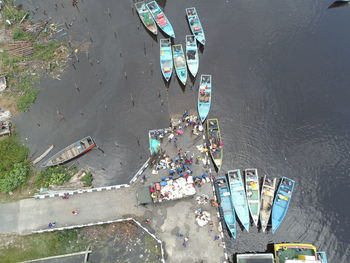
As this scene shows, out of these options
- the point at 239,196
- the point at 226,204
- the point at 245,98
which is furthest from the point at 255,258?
the point at 245,98

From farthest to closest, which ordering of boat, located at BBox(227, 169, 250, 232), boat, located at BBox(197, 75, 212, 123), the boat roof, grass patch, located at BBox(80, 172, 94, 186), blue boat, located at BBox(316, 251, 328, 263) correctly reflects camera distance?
1. boat, located at BBox(197, 75, 212, 123)
2. grass patch, located at BBox(80, 172, 94, 186)
3. boat, located at BBox(227, 169, 250, 232)
4. blue boat, located at BBox(316, 251, 328, 263)
5. the boat roof

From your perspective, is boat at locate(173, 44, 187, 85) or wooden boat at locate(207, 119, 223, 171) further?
boat at locate(173, 44, 187, 85)

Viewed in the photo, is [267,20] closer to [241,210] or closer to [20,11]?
[241,210]

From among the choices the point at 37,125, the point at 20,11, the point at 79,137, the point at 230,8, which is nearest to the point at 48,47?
the point at 20,11

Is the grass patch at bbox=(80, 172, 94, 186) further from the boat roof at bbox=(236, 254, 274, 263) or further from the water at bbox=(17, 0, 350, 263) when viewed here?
the boat roof at bbox=(236, 254, 274, 263)

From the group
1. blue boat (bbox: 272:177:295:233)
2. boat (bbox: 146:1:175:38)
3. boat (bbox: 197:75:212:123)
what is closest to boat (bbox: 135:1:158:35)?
boat (bbox: 146:1:175:38)

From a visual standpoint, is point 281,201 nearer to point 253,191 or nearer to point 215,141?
point 253,191
